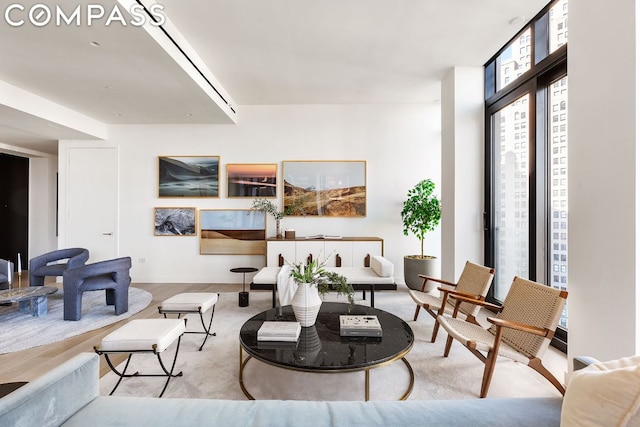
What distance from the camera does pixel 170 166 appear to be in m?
5.49

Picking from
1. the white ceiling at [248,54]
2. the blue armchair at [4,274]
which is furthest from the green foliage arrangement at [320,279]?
the blue armchair at [4,274]

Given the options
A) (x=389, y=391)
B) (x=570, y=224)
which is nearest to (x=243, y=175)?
(x=389, y=391)

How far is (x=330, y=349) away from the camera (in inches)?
76.8

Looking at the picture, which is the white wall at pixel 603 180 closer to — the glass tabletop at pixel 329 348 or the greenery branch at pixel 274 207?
the glass tabletop at pixel 329 348

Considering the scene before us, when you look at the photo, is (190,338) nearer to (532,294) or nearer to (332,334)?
(332,334)

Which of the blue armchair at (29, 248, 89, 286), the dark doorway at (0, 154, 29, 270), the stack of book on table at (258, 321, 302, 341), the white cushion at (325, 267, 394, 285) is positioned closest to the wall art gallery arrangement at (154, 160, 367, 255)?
the blue armchair at (29, 248, 89, 286)

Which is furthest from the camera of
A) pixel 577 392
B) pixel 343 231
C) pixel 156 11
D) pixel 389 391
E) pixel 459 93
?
pixel 343 231

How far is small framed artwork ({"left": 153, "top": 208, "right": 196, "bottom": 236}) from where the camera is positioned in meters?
5.48

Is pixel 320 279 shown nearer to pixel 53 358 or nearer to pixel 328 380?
pixel 328 380

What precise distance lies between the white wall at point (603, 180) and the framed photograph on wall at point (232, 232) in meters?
4.39

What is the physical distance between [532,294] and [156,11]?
13.5 feet

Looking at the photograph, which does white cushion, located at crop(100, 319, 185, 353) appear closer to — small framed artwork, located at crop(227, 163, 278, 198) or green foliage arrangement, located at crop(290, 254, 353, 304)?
green foliage arrangement, located at crop(290, 254, 353, 304)

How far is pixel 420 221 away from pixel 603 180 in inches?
121

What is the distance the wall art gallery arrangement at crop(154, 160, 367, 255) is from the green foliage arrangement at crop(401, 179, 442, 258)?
2.59ft
